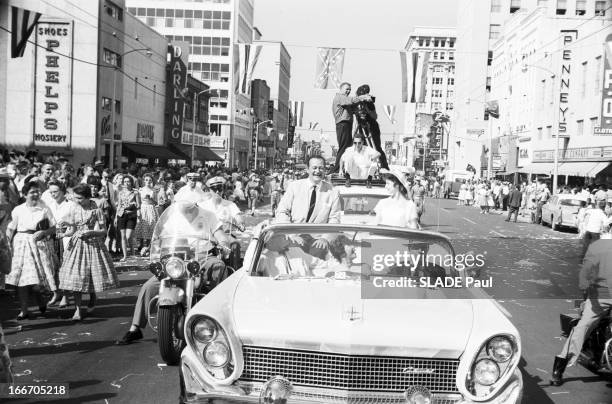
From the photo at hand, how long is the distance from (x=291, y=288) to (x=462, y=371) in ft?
4.56

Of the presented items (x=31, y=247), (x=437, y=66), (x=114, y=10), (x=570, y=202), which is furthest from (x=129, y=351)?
(x=437, y=66)

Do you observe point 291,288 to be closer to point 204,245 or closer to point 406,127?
point 204,245

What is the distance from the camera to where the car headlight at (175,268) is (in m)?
6.36

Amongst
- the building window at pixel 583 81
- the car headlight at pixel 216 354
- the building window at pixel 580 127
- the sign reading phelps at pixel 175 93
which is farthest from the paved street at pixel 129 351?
the sign reading phelps at pixel 175 93

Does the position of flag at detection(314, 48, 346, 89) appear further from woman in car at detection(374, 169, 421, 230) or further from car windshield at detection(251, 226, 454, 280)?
car windshield at detection(251, 226, 454, 280)

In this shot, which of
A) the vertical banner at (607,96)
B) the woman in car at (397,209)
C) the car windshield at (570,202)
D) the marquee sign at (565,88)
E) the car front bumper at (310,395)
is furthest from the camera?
the marquee sign at (565,88)

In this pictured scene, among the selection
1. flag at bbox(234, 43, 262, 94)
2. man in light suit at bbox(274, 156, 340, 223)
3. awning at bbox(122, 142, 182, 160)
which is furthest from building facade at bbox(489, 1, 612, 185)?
man in light suit at bbox(274, 156, 340, 223)

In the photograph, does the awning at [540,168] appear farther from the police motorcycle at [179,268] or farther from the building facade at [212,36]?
the police motorcycle at [179,268]

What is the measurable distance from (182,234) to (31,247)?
2.69 metres

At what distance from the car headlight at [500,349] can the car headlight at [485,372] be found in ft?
0.19

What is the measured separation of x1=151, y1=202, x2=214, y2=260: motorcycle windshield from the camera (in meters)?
6.98

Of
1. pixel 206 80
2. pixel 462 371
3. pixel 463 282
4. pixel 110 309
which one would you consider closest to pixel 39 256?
pixel 110 309

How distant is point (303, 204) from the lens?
8141 millimetres

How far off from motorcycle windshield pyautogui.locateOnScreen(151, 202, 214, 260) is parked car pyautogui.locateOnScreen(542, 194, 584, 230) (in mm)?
22357
